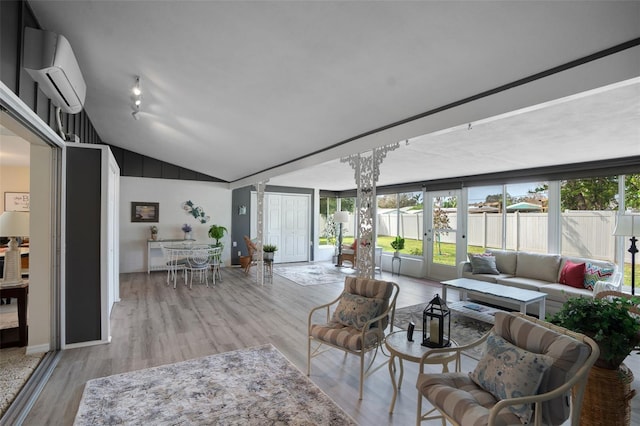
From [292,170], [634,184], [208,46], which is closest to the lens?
[208,46]

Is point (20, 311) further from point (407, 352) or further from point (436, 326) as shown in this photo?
point (436, 326)

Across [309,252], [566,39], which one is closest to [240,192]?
[309,252]

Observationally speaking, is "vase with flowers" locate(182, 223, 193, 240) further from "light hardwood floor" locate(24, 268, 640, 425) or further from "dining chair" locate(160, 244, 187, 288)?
"light hardwood floor" locate(24, 268, 640, 425)

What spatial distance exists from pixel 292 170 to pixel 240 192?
3980 mm

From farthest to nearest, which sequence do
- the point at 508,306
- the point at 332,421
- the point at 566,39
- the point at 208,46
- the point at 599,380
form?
the point at 508,306 < the point at 208,46 < the point at 332,421 < the point at 599,380 < the point at 566,39

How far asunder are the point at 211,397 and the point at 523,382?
2.16 metres

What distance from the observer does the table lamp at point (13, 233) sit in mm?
3154

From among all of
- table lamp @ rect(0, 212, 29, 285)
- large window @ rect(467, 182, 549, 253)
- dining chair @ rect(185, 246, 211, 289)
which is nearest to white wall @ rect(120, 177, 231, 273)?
dining chair @ rect(185, 246, 211, 289)

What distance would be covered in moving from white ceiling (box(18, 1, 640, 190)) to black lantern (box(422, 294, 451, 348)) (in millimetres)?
1642

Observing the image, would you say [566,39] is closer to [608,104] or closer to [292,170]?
[608,104]

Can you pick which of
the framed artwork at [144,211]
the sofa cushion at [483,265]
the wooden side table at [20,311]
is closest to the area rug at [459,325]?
the sofa cushion at [483,265]

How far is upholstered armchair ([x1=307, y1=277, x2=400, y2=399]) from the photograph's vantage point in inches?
104

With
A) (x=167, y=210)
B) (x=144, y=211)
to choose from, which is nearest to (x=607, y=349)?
(x=167, y=210)

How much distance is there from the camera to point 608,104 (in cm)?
266
